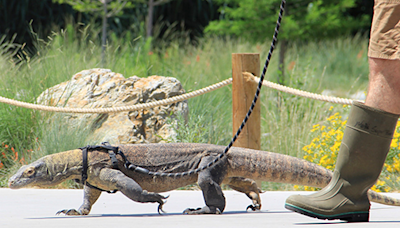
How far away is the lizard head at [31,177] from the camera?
3043mm

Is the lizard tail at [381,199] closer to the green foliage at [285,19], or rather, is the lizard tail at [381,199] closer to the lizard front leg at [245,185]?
the lizard front leg at [245,185]

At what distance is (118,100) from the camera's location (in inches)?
212

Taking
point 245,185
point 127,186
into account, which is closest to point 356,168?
point 245,185

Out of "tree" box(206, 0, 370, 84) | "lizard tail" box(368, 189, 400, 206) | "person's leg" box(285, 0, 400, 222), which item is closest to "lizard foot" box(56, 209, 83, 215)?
"person's leg" box(285, 0, 400, 222)

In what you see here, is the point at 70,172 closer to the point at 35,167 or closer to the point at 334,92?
the point at 35,167

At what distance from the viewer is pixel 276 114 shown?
6.67 metres

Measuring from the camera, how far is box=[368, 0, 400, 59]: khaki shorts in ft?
7.73

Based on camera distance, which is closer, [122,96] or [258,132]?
[258,132]

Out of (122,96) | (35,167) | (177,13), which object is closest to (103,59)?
(122,96)

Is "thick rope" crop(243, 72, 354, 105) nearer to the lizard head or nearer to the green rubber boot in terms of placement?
the green rubber boot

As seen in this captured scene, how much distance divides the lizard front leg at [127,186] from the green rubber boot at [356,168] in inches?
33.4

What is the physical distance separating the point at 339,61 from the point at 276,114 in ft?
23.0

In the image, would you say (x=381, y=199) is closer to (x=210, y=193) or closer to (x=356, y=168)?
(x=356, y=168)

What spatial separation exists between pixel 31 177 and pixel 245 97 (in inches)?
80.6
